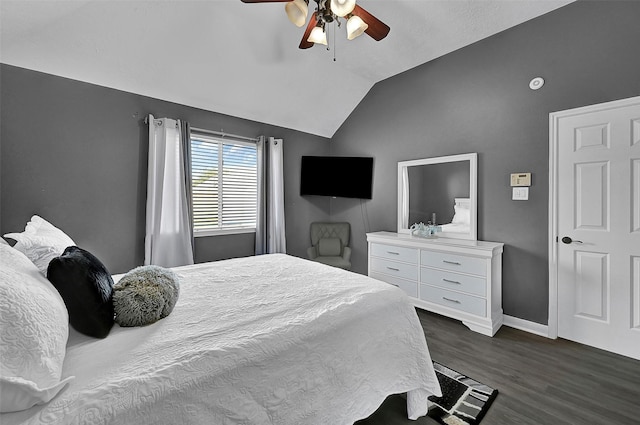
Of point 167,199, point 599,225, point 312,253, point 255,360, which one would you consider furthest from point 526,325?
point 167,199

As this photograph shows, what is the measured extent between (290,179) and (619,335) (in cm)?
397

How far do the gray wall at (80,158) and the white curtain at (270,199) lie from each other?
2.74ft

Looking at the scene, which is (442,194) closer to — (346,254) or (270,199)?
(346,254)

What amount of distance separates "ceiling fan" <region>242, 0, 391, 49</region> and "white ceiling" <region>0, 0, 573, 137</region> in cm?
68

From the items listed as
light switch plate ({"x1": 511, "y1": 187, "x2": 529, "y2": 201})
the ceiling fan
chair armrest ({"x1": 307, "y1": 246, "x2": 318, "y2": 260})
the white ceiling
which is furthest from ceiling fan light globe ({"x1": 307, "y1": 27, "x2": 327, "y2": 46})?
chair armrest ({"x1": 307, "y1": 246, "x2": 318, "y2": 260})

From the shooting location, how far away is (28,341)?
77 centimetres

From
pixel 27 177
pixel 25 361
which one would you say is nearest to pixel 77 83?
pixel 27 177

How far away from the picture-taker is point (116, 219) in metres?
2.92

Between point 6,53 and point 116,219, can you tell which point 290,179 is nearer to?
point 116,219

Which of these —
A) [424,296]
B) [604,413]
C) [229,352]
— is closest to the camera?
[229,352]

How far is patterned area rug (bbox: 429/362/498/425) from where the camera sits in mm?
1613

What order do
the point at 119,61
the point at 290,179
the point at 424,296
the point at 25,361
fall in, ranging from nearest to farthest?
the point at 25,361 < the point at 119,61 < the point at 424,296 < the point at 290,179

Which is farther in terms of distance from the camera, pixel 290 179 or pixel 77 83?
pixel 290 179

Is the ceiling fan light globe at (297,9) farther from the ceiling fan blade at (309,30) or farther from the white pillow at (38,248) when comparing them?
the white pillow at (38,248)
